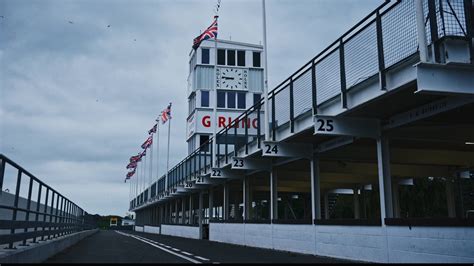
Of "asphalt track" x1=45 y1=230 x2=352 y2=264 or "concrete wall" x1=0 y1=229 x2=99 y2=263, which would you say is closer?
"concrete wall" x1=0 y1=229 x2=99 y2=263

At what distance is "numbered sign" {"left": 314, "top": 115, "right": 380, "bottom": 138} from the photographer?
1374cm

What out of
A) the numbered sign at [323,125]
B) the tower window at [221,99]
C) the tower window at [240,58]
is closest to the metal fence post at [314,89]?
the numbered sign at [323,125]

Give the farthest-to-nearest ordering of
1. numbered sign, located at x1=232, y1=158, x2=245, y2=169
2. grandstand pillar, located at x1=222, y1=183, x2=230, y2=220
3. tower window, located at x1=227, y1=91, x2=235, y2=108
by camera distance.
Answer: tower window, located at x1=227, y1=91, x2=235, y2=108 → grandstand pillar, located at x1=222, y1=183, x2=230, y2=220 → numbered sign, located at x1=232, y1=158, x2=245, y2=169

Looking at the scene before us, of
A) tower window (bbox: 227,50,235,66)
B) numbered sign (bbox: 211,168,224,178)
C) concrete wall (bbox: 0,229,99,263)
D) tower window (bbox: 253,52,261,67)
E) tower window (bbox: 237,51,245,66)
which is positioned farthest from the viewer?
tower window (bbox: 253,52,261,67)

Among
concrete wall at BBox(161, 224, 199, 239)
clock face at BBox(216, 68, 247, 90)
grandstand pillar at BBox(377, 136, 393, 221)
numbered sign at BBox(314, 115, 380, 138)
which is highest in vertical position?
clock face at BBox(216, 68, 247, 90)

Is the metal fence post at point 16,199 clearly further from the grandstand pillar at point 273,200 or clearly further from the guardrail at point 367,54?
the grandstand pillar at point 273,200

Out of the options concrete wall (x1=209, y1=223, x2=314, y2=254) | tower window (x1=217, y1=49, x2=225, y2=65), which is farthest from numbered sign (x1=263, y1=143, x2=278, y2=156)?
tower window (x1=217, y1=49, x2=225, y2=65)

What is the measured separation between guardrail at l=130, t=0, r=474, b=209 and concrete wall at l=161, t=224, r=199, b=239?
62.9 feet

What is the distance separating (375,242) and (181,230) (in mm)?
30624

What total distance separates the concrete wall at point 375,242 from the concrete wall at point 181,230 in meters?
15.1

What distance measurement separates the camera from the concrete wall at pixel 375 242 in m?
10.4

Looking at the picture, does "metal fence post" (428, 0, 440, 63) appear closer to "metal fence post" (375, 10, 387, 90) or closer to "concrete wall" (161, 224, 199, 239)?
"metal fence post" (375, 10, 387, 90)

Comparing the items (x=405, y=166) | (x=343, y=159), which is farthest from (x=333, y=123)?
(x=405, y=166)

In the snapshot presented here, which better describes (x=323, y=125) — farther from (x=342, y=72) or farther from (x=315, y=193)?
(x=315, y=193)
